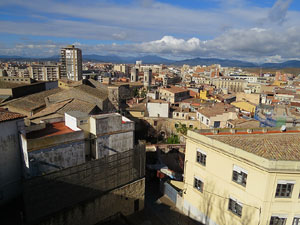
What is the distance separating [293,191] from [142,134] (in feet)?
98.0

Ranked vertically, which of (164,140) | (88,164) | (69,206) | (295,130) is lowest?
(164,140)

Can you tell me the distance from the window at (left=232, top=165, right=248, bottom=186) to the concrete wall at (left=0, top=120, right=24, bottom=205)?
14.8 metres

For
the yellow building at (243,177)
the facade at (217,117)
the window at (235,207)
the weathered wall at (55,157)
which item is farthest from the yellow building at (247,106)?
the weathered wall at (55,157)

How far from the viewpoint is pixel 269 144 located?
15281 millimetres

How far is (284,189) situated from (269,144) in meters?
3.15

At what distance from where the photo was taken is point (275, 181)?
13.0m

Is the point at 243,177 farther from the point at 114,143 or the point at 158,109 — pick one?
the point at 158,109

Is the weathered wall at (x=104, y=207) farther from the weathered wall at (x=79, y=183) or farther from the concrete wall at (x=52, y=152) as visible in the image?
the concrete wall at (x=52, y=152)

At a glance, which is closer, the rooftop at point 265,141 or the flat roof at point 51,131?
the rooftop at point 265,141

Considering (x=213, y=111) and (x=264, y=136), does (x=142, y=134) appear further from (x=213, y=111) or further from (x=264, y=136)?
(x=264, y=136)

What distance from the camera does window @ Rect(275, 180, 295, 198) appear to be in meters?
13.0

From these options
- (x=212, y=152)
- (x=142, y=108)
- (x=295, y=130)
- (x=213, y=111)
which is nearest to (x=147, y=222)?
(x=212, y=152)

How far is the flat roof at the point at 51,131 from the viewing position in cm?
1658

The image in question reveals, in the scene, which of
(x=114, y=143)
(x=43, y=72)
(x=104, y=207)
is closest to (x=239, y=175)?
(x=114, y=143)
